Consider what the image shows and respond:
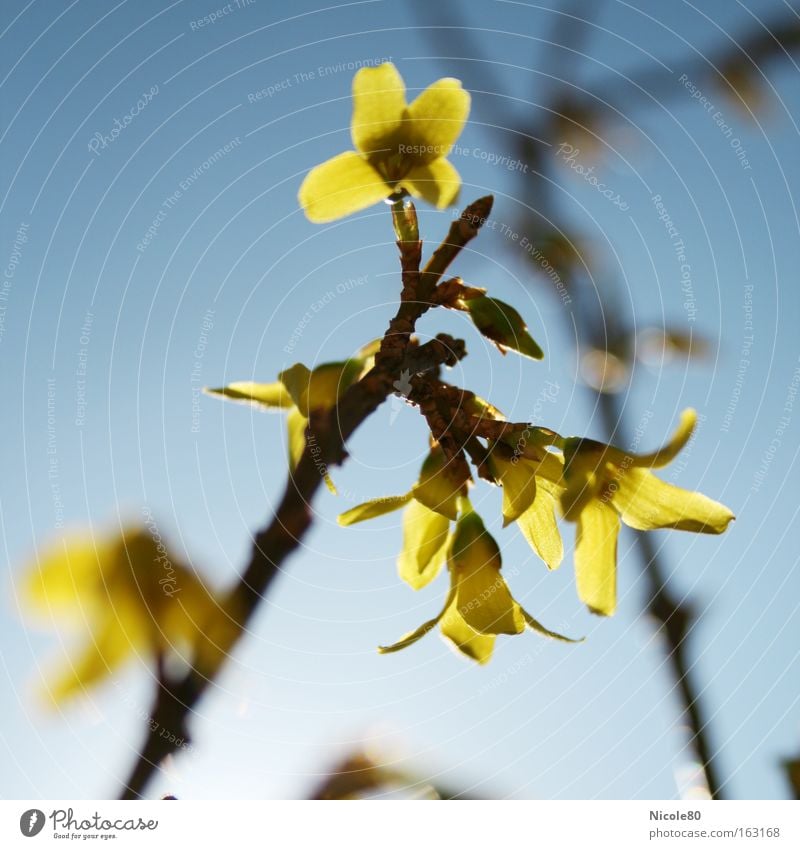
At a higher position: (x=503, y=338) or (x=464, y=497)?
(x=503, y=338)

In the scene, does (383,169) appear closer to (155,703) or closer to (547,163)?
(547,163)

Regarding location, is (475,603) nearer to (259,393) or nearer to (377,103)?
(259,393)

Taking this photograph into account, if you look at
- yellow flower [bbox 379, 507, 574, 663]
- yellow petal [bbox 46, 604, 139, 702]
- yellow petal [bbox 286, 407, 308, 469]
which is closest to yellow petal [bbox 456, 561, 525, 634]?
yellow flower [bbox 379, 507, 574, 663]

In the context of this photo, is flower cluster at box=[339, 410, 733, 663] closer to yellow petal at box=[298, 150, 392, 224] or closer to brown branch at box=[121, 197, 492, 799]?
brown branch at box=[121, 197, 492, 799]

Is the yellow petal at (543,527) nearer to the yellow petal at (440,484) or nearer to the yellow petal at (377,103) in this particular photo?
the yellow petal at (440,484)

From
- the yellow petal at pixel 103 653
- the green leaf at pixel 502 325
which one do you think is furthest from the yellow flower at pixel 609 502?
the yellow petal at pixel 103 653

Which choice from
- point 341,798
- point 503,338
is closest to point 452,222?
point 503,338

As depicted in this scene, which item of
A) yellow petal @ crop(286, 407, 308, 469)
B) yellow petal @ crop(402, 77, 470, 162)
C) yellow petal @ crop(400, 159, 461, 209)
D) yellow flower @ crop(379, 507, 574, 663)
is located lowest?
yellow flower @ crop(379, 507, 574, 663)
